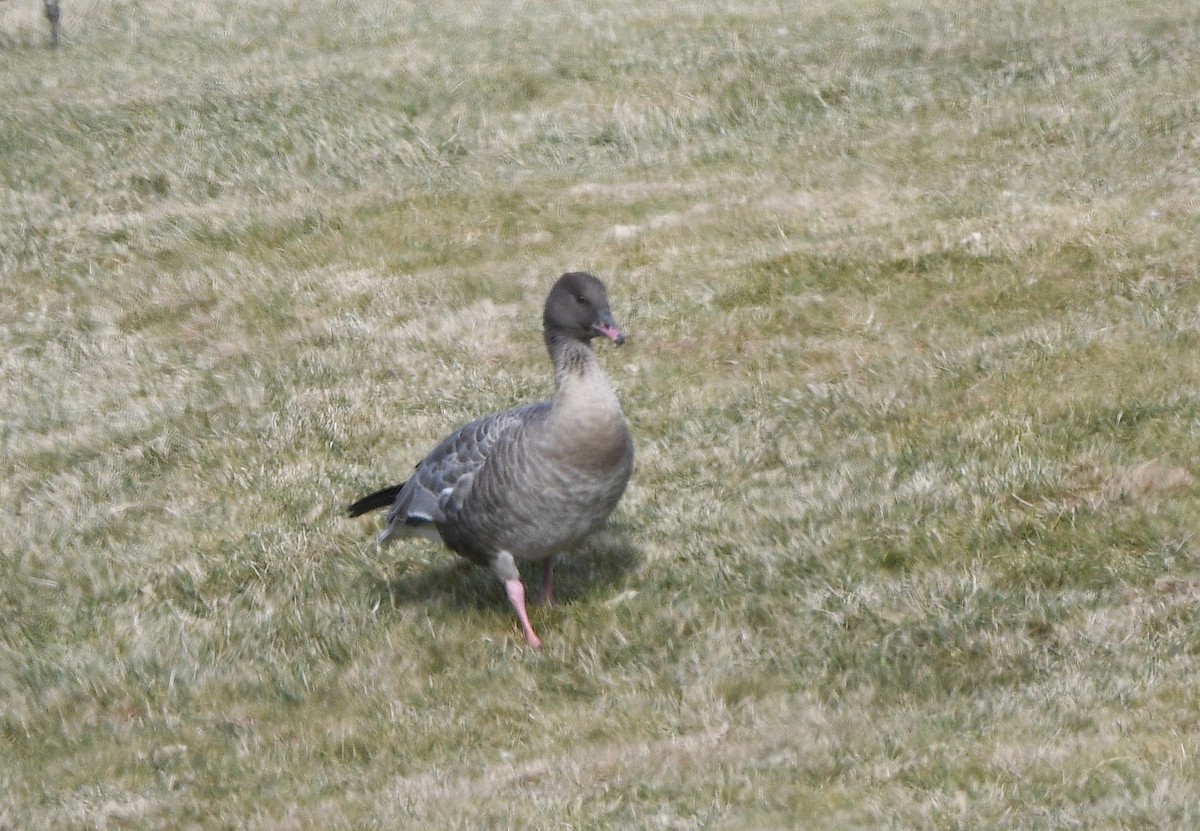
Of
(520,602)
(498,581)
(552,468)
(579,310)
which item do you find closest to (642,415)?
(498,581)

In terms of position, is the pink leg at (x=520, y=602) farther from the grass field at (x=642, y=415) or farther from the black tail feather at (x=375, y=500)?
the black tail feather at (x=375, y=500)

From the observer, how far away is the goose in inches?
310

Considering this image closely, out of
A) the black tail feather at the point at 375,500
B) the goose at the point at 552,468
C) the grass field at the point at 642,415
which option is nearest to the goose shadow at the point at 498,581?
the grass field at the point at 642,415

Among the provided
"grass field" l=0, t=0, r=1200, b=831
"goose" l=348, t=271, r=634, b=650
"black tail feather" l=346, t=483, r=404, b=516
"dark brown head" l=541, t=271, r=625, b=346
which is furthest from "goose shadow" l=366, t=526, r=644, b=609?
"dark brown head" l=541, t=271, r=625, b=346

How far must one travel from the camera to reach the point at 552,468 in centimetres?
786

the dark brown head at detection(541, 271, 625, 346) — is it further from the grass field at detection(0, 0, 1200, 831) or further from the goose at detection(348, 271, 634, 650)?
the grass field at detection(0, 0, 1200, 831)

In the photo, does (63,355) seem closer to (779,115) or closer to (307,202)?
(307,202)

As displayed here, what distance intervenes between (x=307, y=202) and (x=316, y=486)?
726cm

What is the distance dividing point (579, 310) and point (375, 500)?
202cm

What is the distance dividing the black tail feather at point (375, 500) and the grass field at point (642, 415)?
47 centimetres

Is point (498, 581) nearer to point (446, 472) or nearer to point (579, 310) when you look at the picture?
point (446, 472)

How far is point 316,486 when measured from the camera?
1076cm

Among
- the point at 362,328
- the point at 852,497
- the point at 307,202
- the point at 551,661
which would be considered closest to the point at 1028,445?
the point at 852,497

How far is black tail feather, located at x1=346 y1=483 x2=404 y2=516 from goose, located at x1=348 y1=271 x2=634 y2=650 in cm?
58
